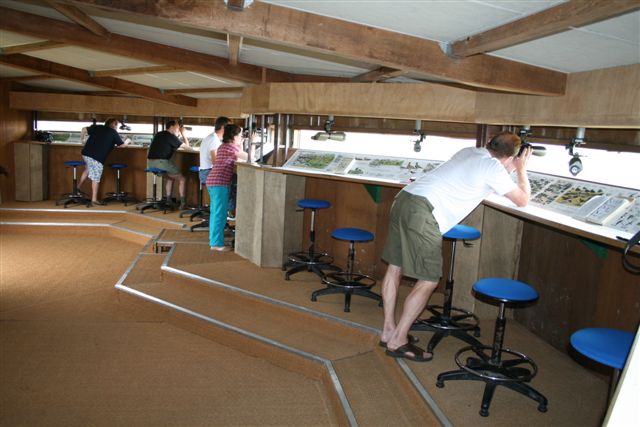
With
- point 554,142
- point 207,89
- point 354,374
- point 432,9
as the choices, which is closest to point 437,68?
point 432,9

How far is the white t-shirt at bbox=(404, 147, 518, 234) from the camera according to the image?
3311 mm

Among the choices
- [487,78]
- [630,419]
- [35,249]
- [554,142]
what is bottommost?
[35,249]

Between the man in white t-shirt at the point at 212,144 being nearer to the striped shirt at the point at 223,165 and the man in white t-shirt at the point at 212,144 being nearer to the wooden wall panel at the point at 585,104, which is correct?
the striped shirt at the point at 223,165

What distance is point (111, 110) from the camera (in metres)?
10.6

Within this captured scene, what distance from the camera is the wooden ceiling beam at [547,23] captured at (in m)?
2.10

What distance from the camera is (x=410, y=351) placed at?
370cm

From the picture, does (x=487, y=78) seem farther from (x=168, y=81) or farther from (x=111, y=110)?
(x=111, y=110)

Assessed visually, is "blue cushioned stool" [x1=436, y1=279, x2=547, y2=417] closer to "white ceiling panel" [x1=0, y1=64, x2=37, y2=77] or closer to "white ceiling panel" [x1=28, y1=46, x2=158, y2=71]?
"white ceiling panel" [x1=28, y1=46, x2=158, y2=71]

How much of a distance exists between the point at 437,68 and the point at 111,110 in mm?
8670

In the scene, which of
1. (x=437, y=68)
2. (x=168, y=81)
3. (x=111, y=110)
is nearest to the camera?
(x=437, y=68)

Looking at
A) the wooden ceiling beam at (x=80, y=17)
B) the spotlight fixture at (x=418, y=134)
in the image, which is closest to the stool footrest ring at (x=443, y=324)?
the spotlight fixture at (x=418, y=134)

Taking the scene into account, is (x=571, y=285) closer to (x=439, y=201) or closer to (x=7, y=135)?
(x=439, y=201)

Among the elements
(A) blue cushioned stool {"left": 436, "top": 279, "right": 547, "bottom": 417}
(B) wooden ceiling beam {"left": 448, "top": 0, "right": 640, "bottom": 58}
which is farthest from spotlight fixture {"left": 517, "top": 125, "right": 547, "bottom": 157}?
(A) blue cushioned stool {"left": 436, "top": 279, "right": 547, "bottom": 417}

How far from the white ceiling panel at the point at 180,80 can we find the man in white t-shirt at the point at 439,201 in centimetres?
484
